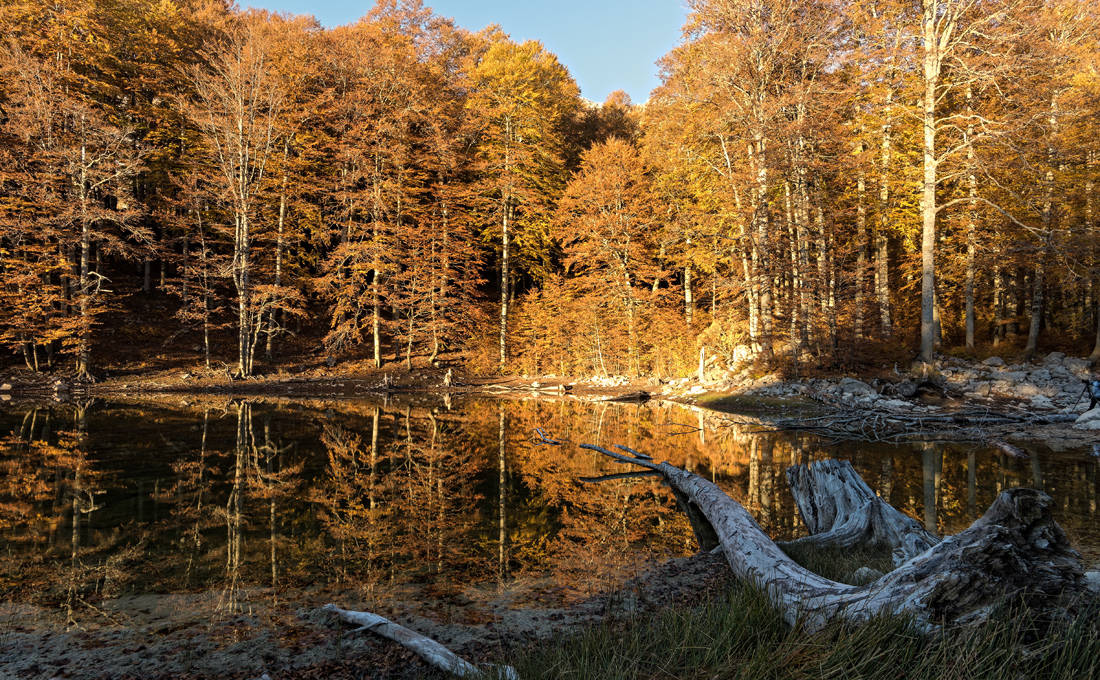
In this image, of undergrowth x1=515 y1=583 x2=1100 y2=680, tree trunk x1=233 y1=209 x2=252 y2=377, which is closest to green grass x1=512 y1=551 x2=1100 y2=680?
undergrowth x1=515 y1=583 x2=1100 y2=680

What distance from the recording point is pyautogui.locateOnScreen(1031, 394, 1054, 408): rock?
14352 millimetres

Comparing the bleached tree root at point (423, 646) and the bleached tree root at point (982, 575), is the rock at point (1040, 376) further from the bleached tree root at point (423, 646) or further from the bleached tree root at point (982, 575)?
the bleached tree root at point (423, 646)

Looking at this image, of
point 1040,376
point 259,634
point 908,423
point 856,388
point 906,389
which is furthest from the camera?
point 1040,376

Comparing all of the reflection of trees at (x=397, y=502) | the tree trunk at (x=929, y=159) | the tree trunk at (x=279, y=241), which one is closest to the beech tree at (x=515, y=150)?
the tree trunk at (x=279, y=241)

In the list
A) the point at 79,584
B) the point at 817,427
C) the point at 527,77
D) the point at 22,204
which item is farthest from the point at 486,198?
the point at 79,584

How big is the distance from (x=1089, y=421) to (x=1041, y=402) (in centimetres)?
211

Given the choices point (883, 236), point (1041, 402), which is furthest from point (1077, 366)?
point (883, 236)

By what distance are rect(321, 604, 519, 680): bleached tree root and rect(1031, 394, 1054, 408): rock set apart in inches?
661

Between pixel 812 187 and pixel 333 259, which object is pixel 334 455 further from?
pixel 812 187

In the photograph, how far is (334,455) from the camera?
37.9 feet

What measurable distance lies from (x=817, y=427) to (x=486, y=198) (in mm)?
22059

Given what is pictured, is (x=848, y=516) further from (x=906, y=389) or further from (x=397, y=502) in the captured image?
(x=906, y=389)

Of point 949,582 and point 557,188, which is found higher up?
A: point 557,188

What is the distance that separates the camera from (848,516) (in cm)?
610
